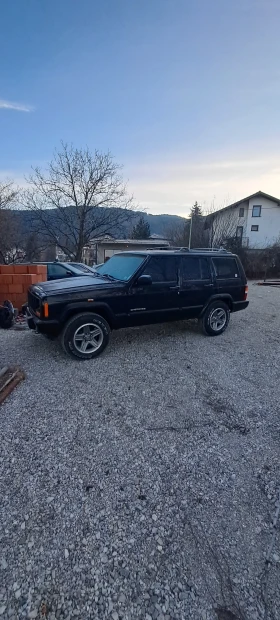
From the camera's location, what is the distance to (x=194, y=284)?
5254mm

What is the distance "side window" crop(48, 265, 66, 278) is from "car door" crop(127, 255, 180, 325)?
5.06 metres

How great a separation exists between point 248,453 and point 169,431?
2.44ft

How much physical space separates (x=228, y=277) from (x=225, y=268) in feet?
0.67

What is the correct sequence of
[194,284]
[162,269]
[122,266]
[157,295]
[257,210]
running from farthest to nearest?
[257,210] < [194,284] < [122,266] < [162,269] < [157,295]

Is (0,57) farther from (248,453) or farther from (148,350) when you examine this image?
(248,453)

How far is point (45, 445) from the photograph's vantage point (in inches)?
97.2

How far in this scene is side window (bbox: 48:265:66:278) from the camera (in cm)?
909

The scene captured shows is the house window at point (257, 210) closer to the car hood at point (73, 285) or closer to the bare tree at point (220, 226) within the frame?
the bare tree at point (220, 226)

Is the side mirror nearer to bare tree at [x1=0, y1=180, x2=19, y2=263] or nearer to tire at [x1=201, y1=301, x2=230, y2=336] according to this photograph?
tire at [x1=201, y1=301, x2=230, y2=336]

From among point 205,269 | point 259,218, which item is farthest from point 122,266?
point 259,218

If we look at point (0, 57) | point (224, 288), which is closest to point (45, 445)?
point (224, 288)

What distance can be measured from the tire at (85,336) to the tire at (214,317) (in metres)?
2.25

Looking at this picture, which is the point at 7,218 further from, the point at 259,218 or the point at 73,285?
the point at 259,218

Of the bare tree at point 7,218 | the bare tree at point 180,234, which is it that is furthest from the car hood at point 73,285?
the bare tree at point 180,234
